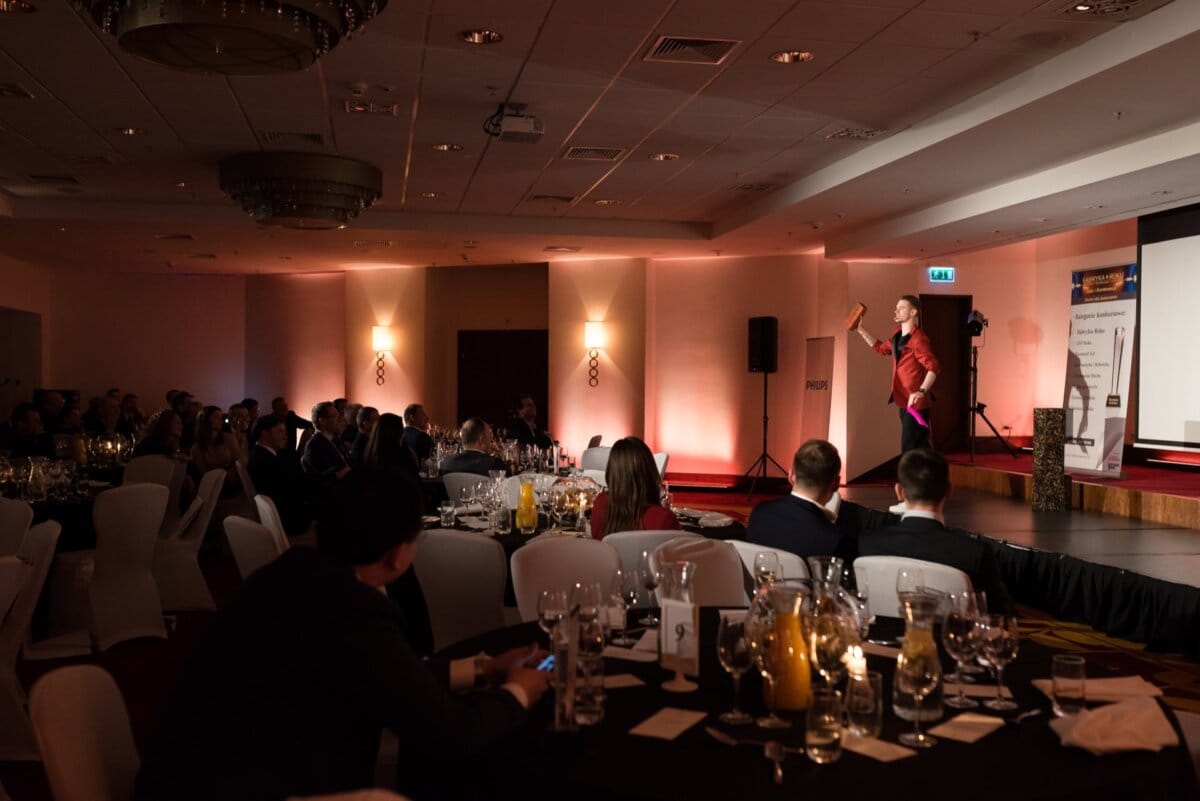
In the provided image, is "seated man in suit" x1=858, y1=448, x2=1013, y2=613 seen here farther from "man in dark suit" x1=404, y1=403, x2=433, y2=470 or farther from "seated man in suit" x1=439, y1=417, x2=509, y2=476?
"man in dark suit" x1=404, y1=403, x2=433, y2=470

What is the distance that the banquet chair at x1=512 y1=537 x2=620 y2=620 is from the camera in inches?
158

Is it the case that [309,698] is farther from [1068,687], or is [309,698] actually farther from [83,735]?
[1068,687]

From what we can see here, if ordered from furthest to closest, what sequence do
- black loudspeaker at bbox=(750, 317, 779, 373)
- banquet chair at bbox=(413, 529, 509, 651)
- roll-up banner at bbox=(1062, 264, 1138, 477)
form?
black loudspeaker at bbox=(750, 317, 779, 373) < roll-up banner at bbox=(1062, 264, 1138, 477) < banquet chair at bbox=(413, 529, 509, 651)

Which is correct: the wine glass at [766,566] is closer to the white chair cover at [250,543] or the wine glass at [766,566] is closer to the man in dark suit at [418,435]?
the white chair cover at [250,543]

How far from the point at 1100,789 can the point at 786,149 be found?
737cm

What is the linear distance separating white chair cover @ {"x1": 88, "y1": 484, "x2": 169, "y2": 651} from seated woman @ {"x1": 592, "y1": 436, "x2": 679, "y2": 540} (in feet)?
9.58

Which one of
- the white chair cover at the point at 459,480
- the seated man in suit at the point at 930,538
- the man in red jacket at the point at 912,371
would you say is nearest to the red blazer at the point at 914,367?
the man in red jacket at the point at 912,371

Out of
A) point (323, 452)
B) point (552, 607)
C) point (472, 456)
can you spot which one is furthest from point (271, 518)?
point (323, 452)

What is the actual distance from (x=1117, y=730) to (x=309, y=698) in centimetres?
168

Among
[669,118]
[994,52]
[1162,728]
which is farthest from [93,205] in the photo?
[1162,728]

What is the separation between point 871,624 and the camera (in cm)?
337

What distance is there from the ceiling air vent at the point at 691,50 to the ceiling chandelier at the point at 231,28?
203cm

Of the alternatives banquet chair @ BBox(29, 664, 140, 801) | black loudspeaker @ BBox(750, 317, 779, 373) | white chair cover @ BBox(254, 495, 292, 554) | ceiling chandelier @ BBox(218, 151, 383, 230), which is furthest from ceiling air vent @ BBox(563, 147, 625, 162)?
banquet chair @ BBox(29, 664, 140, 801)

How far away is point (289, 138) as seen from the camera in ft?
28.2
